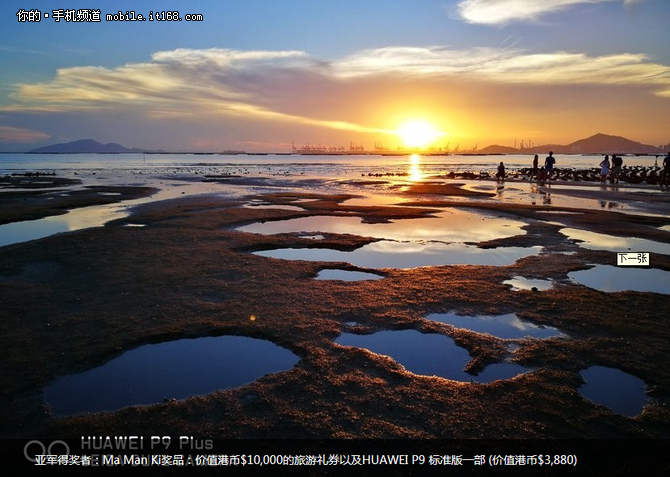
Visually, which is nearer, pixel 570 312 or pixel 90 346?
pixel 90 346

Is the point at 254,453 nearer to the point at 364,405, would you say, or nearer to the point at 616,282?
the point at 364,405

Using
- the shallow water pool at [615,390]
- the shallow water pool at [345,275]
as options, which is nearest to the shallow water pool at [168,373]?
the shallow water pool at [345,275]

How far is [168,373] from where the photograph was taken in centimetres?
662

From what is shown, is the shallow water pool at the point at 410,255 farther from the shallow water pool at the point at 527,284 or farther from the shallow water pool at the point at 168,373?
the shallow water pool at the point at 168,373

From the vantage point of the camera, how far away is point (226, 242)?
1598 cm

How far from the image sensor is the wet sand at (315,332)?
5.20 meters

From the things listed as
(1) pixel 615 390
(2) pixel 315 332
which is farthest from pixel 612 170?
(2) pixel 315 332

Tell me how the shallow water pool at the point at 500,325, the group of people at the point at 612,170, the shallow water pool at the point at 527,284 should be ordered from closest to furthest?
the shallow water pool at the point at 500,325, the shallow water pool at the point at 527,284, the group of people at the point at 612,170

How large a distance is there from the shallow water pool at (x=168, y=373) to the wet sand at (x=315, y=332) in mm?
274

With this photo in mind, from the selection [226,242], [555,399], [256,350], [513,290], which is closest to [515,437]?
[555,399]

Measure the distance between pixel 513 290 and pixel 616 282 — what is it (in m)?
3.31

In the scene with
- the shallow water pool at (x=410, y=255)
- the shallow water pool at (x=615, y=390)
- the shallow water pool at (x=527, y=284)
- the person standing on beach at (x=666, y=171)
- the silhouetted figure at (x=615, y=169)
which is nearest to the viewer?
the shallow water pool at (x=615, y=390)

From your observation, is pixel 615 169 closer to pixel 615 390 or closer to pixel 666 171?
pixel 666 171

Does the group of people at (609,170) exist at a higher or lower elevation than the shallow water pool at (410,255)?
higher
